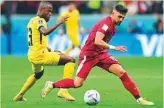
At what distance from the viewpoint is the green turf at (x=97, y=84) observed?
1343 centimetres

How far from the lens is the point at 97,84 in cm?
1784

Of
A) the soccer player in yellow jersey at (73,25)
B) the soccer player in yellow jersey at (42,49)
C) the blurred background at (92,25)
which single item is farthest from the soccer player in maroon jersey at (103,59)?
the blurred background at (92,25)

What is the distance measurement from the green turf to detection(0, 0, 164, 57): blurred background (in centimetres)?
→ 233

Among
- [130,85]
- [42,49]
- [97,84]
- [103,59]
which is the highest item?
[42,49]

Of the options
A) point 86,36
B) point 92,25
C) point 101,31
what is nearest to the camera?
point 101,31

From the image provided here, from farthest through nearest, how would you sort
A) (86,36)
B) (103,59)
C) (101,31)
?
(86,36), (103,59), (101,31)

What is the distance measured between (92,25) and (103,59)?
1703 centimetres

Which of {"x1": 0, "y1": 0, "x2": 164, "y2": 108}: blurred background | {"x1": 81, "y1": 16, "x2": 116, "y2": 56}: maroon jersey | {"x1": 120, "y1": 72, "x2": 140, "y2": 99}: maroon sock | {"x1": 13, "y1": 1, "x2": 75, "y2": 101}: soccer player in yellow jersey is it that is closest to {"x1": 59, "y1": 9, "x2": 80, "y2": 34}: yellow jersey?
{"x1": 0, "y1": 0, "x2": 164, "y2": 108}: blurred background

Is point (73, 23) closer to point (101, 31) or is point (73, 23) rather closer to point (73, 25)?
point (73, 25)

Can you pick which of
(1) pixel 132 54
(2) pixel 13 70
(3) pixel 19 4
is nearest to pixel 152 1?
(1) pixel 132 54

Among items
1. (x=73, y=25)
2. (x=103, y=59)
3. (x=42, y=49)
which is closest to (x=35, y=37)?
(x=42, y=49)

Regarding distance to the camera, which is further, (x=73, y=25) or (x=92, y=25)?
(x=92, y=25)

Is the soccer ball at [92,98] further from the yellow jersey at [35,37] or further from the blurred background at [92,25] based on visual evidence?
the blurred background at [92,25]

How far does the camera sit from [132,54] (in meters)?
29.3
